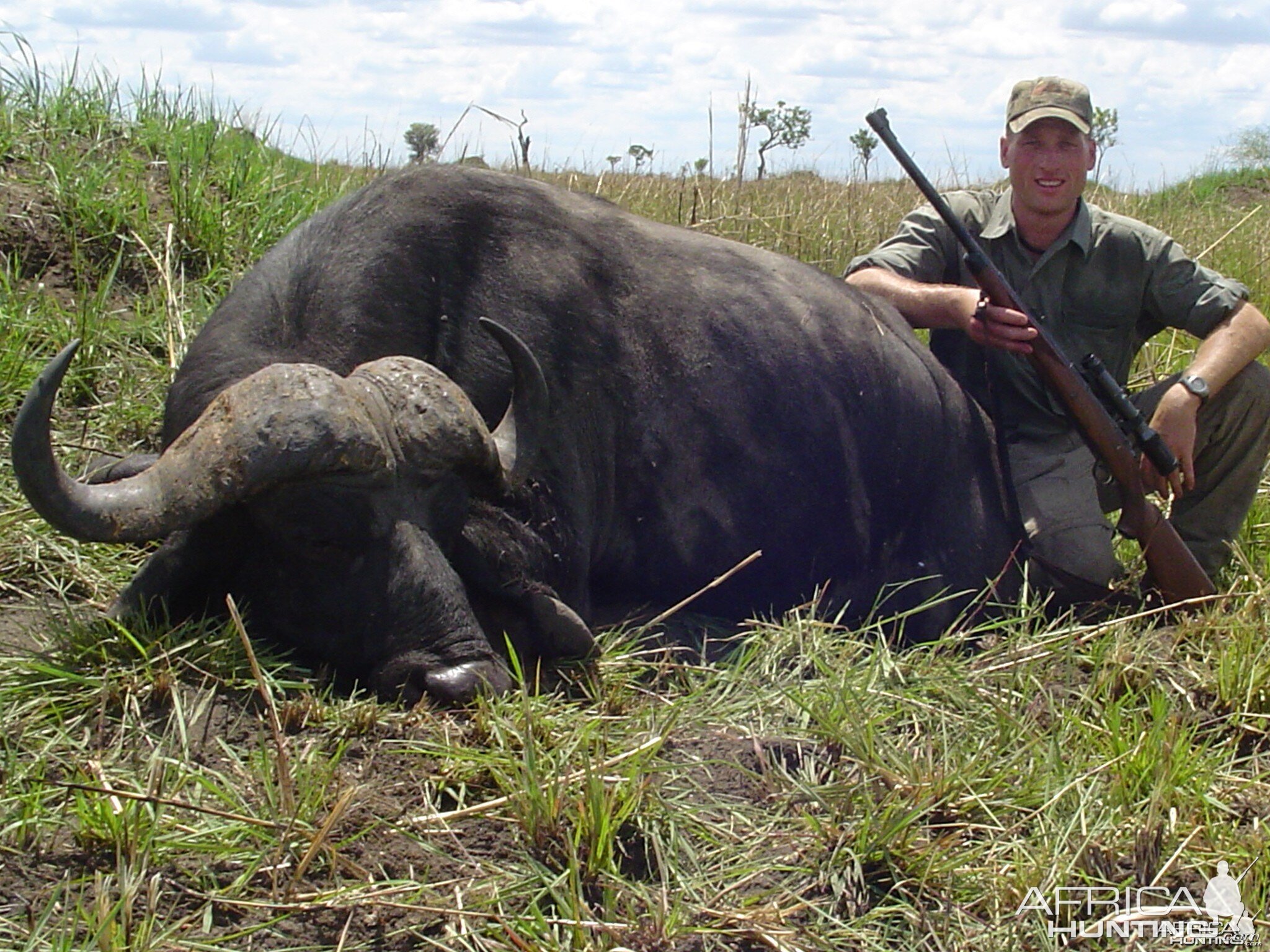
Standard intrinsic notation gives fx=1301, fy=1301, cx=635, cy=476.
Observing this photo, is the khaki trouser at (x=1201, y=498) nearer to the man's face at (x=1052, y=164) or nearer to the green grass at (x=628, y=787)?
the green grass at (x=628, y=787)

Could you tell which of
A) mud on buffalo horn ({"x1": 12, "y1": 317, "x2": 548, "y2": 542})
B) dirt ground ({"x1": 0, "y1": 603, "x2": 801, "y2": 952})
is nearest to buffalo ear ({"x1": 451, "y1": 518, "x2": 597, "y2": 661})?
mud on buffalo horn ({"x1": 12, "y1": 317, "x2": 548, "y2": 542})

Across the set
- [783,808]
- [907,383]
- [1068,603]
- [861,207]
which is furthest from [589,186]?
[783,808]

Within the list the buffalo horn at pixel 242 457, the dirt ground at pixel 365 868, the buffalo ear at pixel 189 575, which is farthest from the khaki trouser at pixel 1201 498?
the buffalo ear at pixel 189 575

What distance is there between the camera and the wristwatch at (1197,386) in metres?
4.95

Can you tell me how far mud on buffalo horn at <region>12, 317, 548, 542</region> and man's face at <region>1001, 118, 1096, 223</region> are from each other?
277cm

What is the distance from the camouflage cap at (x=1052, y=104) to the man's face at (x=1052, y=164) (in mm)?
36

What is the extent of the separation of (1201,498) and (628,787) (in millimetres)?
3415

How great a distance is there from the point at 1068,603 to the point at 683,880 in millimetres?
2963

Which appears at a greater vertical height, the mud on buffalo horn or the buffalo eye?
the mud on buffalo horn

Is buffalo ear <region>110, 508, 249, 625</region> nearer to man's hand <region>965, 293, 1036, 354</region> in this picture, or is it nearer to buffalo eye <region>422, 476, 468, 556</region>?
buffalo eye <region>422, 476, 468, 556</region>

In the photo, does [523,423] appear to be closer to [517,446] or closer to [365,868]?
[517,446]

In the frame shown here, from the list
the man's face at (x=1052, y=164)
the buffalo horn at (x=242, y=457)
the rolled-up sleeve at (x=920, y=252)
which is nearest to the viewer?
the buffalo horn at (x=242, y=457)

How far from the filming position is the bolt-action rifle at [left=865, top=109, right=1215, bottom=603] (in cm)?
471

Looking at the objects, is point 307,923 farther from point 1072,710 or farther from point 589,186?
point 589,186
